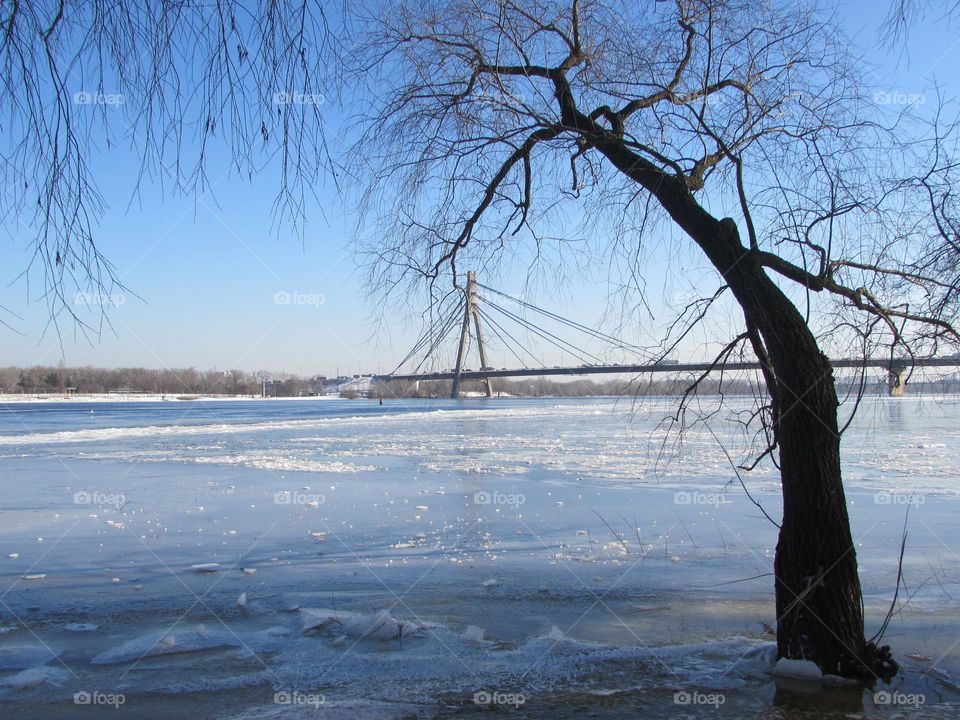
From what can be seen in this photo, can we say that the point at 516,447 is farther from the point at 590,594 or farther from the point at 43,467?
the point at 590,594

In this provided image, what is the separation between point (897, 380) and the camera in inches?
161

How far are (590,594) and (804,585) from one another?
1.91 meters

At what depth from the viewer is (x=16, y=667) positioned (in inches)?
158

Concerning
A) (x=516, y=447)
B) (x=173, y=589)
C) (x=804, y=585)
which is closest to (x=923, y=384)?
(x=804, y=585)

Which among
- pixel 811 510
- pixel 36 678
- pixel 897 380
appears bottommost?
pixel 36 678
